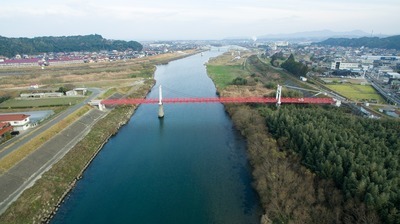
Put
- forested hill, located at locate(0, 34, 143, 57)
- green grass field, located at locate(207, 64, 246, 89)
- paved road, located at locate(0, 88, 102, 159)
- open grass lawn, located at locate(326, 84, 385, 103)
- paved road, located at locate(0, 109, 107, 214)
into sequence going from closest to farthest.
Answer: paved road, located at locate(0, 109, 107, 214), paved road, located at locate(0, 88, 102, 159), open grass lawn, located at locate(326, 84, 385, 103), green grass field, located at locate(207, 64, 246, 89), forested hill, located at locate(0, 34, 143, 57)

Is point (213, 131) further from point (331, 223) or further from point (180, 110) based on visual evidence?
point (331, 223)

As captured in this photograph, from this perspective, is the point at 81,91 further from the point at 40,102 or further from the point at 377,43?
the point at 377,43

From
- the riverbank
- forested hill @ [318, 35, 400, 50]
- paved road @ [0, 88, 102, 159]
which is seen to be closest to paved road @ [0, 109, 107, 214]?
the riverbank

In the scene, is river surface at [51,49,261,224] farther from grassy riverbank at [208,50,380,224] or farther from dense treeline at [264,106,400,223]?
dense treeline at [264,106,400,223]

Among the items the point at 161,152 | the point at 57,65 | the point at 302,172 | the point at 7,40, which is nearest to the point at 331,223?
the point at 302,172

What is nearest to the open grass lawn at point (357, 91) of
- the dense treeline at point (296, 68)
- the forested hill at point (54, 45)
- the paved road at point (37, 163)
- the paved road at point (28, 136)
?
the dense treeline at point (296, 68)

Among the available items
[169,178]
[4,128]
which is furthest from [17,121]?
[169,178]
